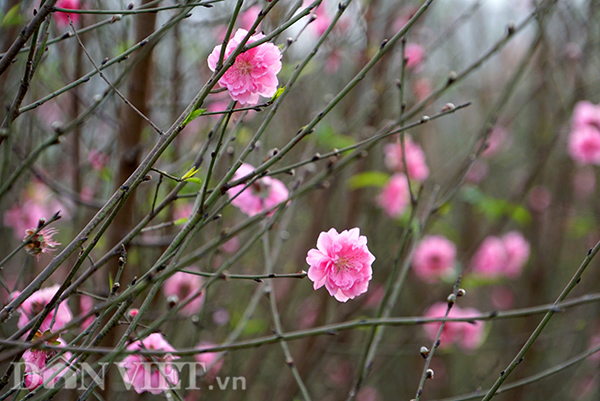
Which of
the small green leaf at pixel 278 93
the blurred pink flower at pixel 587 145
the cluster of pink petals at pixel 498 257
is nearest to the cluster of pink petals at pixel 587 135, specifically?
the blurred pink flower at pixel 587 145

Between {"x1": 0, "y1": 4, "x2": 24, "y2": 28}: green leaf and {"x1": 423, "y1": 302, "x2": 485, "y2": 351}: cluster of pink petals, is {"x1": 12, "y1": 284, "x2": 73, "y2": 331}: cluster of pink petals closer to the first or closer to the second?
{"x1": 0, "y1": 4, "x2": 24, "y2": 28}: green leaf

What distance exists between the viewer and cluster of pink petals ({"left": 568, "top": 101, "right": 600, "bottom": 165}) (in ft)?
9.19

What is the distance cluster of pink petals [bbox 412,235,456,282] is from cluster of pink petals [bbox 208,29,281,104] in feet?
7.79

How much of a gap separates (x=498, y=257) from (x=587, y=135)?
3.02 ft

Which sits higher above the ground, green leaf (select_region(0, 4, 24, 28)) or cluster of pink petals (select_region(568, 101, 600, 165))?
cluster of pink petals (select_region(568, 101, 600, 165))

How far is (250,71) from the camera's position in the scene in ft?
3.28

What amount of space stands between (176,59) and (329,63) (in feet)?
3.34

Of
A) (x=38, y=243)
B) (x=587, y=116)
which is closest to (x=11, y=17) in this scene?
Answer: (x=38, y=243)

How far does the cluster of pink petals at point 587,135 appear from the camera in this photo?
9.19 feet

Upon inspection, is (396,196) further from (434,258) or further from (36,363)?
(36,363)

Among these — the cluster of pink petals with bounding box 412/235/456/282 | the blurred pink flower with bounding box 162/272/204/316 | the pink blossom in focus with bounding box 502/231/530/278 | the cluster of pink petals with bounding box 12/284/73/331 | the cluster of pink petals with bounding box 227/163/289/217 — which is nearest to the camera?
the cluster of pink petals with bounding box 12/284/73/331

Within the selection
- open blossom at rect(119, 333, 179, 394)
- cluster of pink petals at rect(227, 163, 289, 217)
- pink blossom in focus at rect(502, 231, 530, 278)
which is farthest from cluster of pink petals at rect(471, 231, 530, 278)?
open blossom at rect(119, 333, 179, 394)

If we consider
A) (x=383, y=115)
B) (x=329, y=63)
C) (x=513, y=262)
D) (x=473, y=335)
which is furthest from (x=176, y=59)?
(x=513, y=262)

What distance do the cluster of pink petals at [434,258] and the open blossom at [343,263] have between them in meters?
2.20
